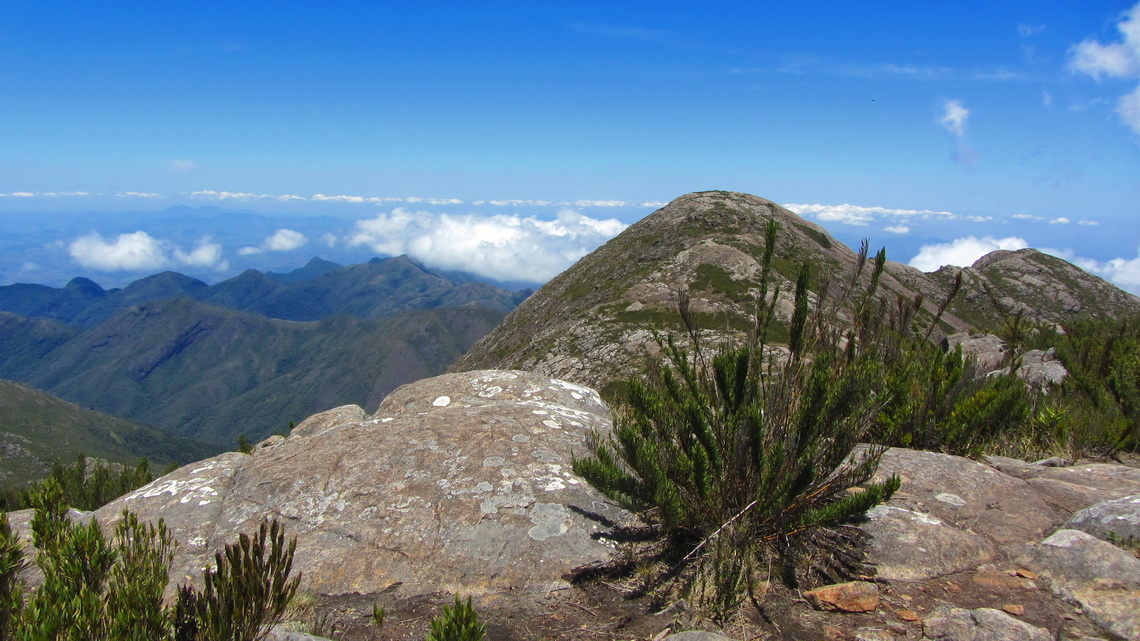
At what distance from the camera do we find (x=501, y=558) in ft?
14.6

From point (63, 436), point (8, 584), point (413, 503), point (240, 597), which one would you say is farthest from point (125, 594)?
point (63, 436)

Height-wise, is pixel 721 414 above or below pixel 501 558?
above

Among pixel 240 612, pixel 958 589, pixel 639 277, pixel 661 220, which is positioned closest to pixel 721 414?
pixel 958 589

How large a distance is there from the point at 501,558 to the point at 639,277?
118ft

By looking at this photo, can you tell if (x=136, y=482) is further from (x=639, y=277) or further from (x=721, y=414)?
(x=639, y=277)

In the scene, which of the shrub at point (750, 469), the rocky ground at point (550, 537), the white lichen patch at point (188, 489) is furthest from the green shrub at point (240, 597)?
the white lichen patch at point (188, 489)

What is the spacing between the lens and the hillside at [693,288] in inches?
1229

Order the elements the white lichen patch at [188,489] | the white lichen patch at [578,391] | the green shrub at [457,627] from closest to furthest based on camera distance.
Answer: the green shrub at [457,627] < the white lichen patch at [188,489] < the white lichen patch at [578,391]

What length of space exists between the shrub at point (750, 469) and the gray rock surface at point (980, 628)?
0.68 m

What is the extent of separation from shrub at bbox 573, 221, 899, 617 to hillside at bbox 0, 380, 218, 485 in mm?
142144

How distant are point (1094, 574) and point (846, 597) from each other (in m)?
1.61

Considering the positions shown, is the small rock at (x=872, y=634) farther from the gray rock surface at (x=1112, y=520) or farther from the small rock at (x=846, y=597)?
the gray rock surface at (x=1112, y=520)

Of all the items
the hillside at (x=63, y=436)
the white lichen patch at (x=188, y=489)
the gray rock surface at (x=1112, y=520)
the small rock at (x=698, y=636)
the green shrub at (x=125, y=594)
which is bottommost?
the hillside at (x=63, y=436)

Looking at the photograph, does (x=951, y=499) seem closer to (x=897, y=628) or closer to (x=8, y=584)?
(x=897, y=628)
